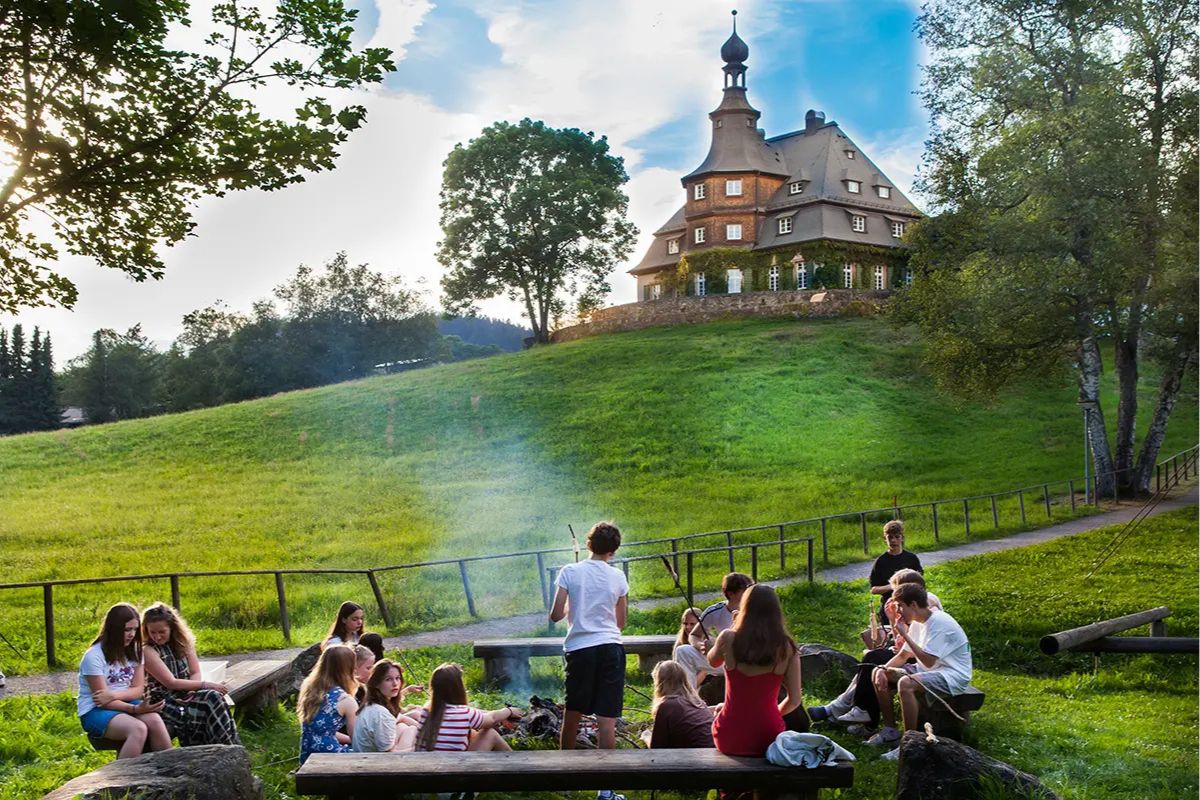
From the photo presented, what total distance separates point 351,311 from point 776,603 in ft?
17.2

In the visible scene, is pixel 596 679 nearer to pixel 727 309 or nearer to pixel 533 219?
pixel 533 219

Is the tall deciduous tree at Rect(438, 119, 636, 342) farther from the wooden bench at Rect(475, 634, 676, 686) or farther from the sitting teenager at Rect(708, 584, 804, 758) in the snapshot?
the sitting teenager at Rect(708, 584, 804, 758)

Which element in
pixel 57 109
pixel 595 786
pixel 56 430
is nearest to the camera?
pixel 595 786

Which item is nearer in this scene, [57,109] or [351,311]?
[57,109]

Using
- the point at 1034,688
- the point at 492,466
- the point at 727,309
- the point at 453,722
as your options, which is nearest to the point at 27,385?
the point at 453,722

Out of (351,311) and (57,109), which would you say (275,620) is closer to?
(351,311)

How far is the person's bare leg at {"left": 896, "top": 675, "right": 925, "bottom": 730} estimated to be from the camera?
5.11 meters

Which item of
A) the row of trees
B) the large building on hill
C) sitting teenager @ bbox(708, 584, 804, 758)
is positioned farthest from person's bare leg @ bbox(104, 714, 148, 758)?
the large building on hill

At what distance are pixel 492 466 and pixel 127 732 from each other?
910cm

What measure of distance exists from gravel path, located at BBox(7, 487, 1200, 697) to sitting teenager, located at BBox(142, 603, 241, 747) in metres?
2.60

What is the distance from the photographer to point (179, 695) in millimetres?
4840

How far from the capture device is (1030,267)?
29.6ft

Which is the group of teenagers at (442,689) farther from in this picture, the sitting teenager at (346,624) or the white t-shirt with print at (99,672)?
the sitting teenager at (346,624)

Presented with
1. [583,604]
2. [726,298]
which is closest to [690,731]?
[583,604]
